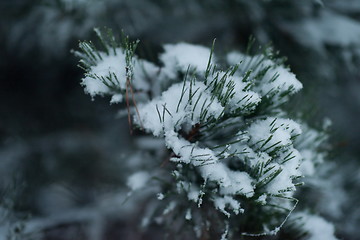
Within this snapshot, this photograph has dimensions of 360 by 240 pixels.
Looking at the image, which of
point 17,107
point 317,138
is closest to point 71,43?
point 17,107

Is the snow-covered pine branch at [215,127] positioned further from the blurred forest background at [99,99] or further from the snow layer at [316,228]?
the blurred forest background at [99,99]

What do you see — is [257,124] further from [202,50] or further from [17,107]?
[17,107]

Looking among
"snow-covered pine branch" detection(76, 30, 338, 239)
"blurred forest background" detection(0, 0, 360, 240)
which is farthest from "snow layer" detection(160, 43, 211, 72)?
"blurred forest background" detection(0, 0, 360, 240)

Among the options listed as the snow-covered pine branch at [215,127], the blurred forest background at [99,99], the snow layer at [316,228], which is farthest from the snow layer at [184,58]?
the snow layer at [316,228]

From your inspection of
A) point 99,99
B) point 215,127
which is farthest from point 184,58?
point 99,99

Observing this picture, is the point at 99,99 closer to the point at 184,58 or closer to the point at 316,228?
the point at 184,58

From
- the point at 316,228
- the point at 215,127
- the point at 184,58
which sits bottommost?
the point at 316,228
